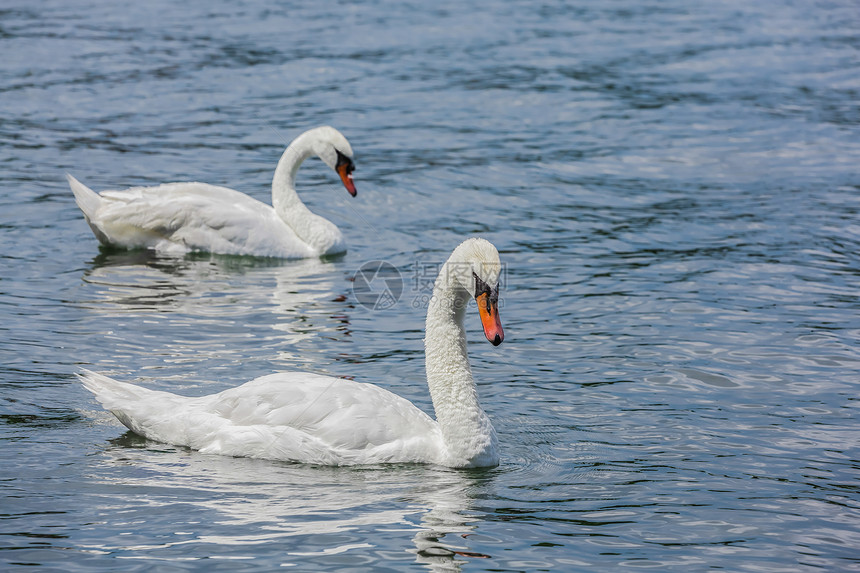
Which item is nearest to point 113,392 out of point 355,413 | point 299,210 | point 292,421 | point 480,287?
point 292,421

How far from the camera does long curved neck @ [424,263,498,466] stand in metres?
8.07

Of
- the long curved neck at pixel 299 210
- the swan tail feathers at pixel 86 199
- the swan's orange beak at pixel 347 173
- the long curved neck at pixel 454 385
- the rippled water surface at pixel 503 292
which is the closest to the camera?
the rippled water surface at pixel 503 292

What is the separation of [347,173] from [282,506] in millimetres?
8149

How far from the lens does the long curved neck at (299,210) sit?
14.3m

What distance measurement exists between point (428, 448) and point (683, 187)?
9.47m

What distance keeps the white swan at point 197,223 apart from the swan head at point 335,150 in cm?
82

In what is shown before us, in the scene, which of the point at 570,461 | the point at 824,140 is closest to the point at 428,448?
the point at 570,461

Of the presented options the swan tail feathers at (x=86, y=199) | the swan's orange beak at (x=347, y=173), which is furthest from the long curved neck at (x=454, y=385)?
the swan tail feathers at (x=86, y=199)

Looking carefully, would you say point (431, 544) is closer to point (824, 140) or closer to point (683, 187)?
point (683, 187)

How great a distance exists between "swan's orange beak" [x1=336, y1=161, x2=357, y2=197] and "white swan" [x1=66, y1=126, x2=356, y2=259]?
0.71 meters

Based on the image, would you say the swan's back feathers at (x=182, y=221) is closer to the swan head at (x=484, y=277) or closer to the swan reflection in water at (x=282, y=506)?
the swan reflection in water at (x=282, y=506)

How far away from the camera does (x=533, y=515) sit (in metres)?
7.35

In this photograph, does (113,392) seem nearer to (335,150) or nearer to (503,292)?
(503,292)

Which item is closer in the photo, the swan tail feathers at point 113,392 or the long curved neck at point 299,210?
the swan tail feathers at point 113,392
